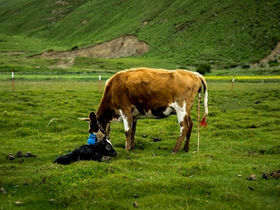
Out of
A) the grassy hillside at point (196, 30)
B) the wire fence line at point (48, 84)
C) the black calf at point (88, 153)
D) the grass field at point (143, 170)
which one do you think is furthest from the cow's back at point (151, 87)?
the grassy hillside at point (196, 30)

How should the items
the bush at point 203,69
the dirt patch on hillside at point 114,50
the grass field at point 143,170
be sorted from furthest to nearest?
the dirt patch on hillside at point 114,50, the bush at point 203,69, the grass field at point 143,170

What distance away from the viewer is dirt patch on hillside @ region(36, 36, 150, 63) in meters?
108

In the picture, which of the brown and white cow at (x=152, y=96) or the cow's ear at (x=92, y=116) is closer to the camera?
the brown and white cow at (x=152, y=96)

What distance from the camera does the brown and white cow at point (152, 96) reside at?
1266 centimetres

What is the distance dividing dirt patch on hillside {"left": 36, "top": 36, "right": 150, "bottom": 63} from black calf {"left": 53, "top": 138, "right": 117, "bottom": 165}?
318 feet

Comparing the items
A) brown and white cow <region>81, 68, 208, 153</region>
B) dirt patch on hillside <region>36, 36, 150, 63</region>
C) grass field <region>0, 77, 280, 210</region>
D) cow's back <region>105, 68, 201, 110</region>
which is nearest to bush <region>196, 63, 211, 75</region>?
dirt patch on hillside <region>36, 36, 150, 63</region>

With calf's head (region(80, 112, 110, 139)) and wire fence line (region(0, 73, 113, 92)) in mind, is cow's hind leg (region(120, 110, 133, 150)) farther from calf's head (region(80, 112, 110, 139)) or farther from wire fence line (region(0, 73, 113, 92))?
wire fence line (region(0, 73, 113, 92))

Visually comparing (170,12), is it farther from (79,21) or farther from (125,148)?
(125,148)

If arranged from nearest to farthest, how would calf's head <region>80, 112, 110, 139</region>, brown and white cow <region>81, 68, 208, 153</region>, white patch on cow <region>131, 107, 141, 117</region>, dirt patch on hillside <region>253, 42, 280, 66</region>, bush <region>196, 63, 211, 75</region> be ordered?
brown and white cow <region>81, 68, 208, 153</region>
white patch on cow <region>131, 107, 141, 117</region>
calf's head <region>80, 112, 110, 139</region>
bush <region>196, 63, 211, 75</region>
dirt patch on hillside <region>253, 42, 280, 66</region>

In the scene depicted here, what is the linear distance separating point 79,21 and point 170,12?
63.5m

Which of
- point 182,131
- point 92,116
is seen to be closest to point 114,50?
point 92,116

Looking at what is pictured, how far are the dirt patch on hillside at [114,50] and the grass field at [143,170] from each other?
298 ft

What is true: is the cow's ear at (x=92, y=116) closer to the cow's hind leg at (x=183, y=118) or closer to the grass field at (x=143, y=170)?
the grass field at (x=143, y=170)

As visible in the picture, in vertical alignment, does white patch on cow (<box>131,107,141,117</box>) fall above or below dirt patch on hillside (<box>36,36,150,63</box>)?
below
